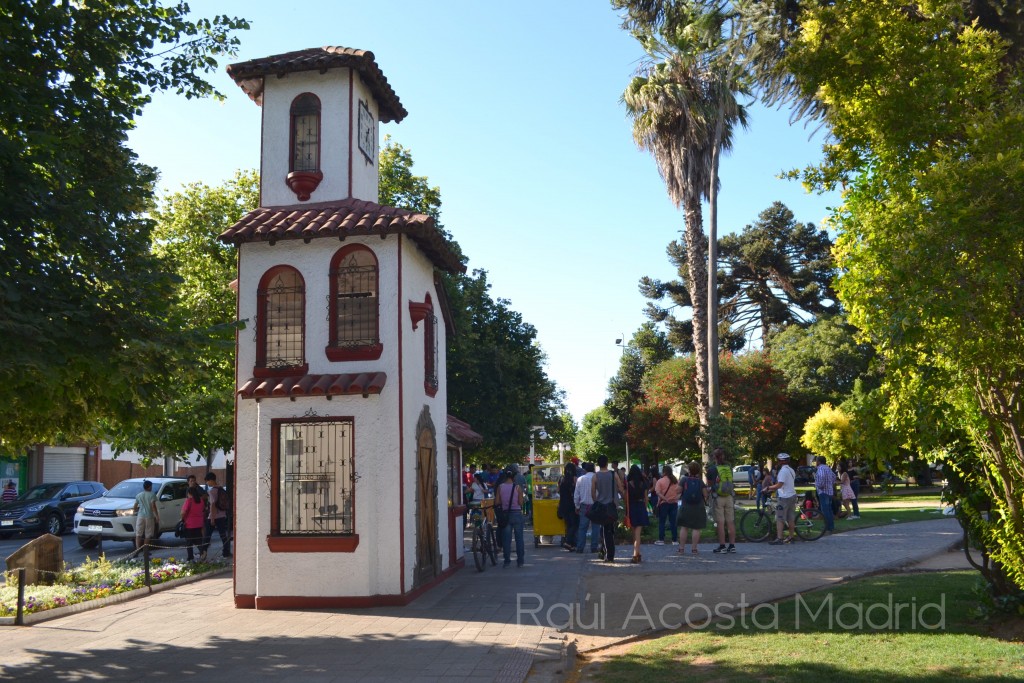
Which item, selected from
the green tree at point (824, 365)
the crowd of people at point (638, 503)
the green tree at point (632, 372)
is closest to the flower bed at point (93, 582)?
the crowd of people at point (638, 503)

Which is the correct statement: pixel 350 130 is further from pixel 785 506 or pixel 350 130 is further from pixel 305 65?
pixel 785 506

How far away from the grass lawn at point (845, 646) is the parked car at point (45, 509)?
20575mm

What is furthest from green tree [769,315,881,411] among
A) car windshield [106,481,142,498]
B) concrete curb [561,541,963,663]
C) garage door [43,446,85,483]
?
garage door [43,446,85,483]

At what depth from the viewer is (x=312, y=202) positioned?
42.5 feet

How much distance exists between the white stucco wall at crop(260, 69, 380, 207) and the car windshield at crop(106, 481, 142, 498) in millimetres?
11618

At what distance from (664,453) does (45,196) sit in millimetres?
35327

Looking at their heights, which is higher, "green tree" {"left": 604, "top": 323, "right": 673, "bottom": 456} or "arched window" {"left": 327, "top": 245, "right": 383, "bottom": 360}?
"green tree" {"left": 604, "top": 323, "right": 673, "bottom": 456}

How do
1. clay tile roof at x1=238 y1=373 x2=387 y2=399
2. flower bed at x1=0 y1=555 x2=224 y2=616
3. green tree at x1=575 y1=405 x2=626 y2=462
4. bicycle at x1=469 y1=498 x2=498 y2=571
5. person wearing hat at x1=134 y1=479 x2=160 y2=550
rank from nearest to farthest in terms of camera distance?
1. clay tile roof at x1=238 y1=373 x2=387 y2=399
2. flower bed at x1=0 y1=555 x2=224 y2=616
3. bicycle at x1=469 y1=498 x2=498 y2=571
4. person wearing hat at x1=134 y1=479 x2=160 y2=550
5. green tree at x1=575 y1=405 x2=626 y2=462

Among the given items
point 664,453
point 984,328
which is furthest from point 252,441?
point 664,453

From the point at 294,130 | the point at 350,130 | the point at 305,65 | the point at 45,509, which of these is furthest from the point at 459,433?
the point at 45,509

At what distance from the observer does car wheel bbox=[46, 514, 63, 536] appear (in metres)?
24.9

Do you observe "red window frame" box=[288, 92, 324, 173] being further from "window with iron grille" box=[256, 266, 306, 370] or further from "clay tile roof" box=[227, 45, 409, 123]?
"window with iron grille" box=[256, 266, 306, 370]

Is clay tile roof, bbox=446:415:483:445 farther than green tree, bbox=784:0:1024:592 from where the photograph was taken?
Yes

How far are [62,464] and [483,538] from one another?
28578 millimetres
